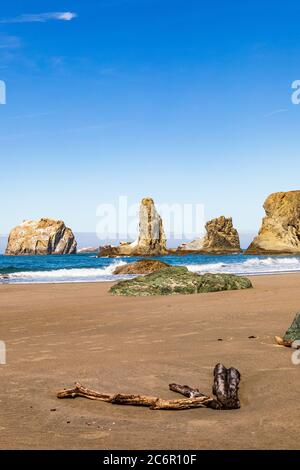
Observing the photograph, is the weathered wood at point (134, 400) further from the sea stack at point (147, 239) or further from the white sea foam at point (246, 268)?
the sea stack at point (147, 239)

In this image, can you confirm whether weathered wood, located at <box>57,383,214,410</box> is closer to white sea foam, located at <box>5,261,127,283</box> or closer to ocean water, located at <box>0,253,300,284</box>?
ocean water, located at <box>0,253,300,284</box>

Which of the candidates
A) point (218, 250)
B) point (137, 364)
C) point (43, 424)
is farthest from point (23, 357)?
point (218, 250)

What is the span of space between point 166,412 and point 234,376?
3.20ft

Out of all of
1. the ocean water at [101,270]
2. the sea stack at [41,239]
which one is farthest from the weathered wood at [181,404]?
the sea stack at [41,239]

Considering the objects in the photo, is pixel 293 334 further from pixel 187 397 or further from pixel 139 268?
pixel 139 268

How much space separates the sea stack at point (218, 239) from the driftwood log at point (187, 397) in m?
107

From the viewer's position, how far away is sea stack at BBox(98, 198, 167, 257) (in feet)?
325

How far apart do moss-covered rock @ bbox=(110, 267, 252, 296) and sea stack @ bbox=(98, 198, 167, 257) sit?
82218 millimetres

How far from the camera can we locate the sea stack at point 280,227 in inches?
3691

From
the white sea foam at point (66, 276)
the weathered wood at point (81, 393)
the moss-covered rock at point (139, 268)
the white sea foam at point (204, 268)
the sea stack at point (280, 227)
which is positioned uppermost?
the sea stack at point (280, 227)

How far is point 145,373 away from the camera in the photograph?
5.55 metres

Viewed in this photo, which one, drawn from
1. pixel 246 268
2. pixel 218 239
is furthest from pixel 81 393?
pixel 218 239

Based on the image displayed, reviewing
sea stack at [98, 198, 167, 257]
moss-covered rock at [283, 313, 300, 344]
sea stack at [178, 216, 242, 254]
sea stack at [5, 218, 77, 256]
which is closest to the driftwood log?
moss-covered rock at [283, 313, 300, 344]
